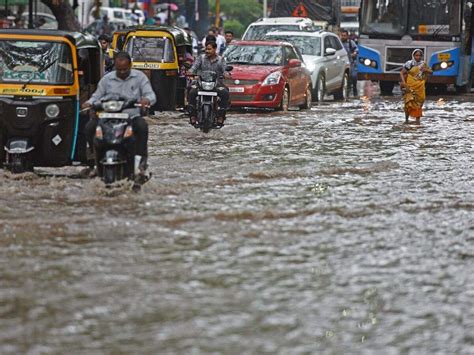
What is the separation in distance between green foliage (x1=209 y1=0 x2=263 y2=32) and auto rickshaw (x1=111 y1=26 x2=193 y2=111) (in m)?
67.7

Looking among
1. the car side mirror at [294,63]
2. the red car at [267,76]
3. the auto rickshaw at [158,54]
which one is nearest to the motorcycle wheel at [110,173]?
the auto rickshaw at [158,54]

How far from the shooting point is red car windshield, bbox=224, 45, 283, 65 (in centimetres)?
2672

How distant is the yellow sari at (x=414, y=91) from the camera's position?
79.9ft

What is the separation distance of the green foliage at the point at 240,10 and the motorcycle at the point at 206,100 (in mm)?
72287

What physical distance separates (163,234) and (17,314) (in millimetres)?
3126

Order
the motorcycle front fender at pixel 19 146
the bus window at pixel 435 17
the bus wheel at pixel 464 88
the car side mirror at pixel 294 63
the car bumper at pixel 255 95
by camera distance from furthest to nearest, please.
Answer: the bus wheel at pixel 464 88 < the bus window at pixel 435 17 < the car side mirror at pixel 294 63 < the car bumper at pixel 255 95 < the motorcycle front fender at pixel 19 146

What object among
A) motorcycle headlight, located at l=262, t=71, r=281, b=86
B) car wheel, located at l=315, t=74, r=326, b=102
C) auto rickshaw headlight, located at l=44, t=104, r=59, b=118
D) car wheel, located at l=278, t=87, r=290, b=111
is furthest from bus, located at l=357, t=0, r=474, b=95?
auto rickshaw headlight, located at l=44, t=104, r=59, b=118

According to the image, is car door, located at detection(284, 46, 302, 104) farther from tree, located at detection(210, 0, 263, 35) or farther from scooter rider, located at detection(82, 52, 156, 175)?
tree, located at detection(210, 0, 263, 35)

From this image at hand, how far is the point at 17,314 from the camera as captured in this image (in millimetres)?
7684

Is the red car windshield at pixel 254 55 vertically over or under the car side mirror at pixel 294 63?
over

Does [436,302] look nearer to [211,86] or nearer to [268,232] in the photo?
[268,232]

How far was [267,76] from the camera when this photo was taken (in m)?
25.8

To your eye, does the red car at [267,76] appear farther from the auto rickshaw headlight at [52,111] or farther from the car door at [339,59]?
the auto rickshaw headlight at [52,111]

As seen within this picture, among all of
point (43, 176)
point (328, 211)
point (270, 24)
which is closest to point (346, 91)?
point (270, 24)
